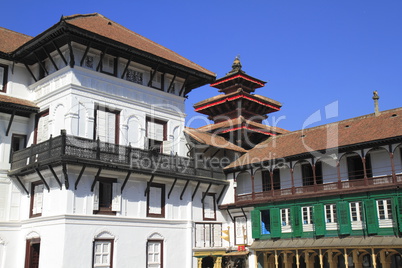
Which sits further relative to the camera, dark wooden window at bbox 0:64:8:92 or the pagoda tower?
the pagoda tower

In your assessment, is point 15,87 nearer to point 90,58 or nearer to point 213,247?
point 90,58

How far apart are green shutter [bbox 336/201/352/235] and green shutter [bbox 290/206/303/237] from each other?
8.52 ft

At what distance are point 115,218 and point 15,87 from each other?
392 inches

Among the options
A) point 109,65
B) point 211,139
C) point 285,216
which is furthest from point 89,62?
point 285,216

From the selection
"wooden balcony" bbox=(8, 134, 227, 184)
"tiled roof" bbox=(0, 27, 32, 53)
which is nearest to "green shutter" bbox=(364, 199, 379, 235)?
"wooden balcony" bbox=(8, 134, 227, 184)

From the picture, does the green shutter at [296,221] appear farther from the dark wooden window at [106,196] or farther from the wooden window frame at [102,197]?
the wooden window frame at [102,197]

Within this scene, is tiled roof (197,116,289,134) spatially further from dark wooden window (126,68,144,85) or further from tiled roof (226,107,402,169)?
dark wooden window (126,68,144,85)

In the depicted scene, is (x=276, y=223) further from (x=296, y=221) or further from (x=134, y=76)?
(x=134, y=76)

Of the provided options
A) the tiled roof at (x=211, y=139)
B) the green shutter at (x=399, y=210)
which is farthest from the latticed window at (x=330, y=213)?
the tiled roof at (x=211, y=139)

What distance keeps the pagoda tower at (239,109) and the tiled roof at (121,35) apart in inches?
220

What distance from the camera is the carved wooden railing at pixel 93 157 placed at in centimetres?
2323

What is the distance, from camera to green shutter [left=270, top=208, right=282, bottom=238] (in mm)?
28734

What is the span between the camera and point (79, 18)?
26969 mm


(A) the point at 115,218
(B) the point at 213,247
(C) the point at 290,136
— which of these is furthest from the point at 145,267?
(C) the point at 290,136
